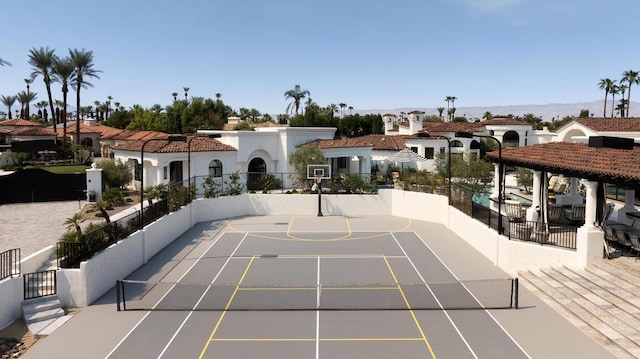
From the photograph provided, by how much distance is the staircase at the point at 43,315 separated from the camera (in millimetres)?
15117

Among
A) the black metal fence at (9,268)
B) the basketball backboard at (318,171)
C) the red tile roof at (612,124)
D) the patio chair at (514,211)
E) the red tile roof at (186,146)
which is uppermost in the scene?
the red tile roof at (612,124)

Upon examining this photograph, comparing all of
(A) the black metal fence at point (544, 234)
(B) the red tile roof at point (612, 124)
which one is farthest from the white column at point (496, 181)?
(B) the red tile roof at point (612, 124)

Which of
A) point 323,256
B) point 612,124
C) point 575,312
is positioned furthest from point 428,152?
point 575,312

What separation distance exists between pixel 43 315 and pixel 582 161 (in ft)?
67.6

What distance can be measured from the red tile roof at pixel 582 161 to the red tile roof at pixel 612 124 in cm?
1966

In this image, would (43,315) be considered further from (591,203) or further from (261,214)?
(261,214)

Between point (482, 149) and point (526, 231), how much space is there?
52239 millimetres

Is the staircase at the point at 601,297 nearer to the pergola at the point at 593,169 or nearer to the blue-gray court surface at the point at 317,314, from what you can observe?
the blue-gray court surface at the point at 317,314

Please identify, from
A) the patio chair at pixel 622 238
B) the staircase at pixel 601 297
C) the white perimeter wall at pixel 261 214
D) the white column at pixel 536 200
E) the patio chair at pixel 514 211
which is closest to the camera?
the staircase at pixel 601 297

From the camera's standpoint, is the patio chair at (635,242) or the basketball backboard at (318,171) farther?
the basketball backboard at (318,171)

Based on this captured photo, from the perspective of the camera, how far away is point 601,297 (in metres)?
16.0

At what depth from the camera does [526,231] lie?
70.4ft

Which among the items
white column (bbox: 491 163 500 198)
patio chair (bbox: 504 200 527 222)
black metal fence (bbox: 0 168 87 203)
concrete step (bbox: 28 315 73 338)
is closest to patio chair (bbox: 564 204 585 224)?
patio chair (bbox: 504 200 527 222)

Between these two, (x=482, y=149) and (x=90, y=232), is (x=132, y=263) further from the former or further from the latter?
(x=482, y=149)
